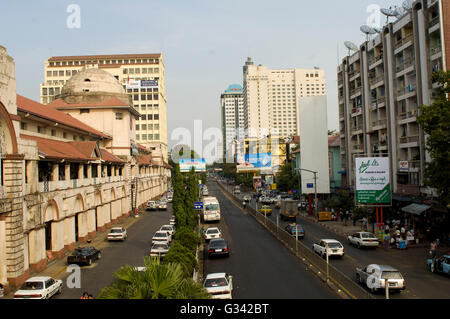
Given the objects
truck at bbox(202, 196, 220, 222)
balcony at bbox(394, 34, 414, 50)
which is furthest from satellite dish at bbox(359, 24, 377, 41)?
truck at bbox(202, 196, 220, 222)

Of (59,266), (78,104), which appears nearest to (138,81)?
(78,104)

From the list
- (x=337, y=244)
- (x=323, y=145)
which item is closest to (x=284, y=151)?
(x=323, y=145)

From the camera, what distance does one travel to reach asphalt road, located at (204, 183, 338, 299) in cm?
1914

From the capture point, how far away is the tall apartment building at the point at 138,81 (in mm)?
110188

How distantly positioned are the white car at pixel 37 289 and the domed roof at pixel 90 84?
43.4 m

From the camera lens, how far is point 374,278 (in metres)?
19.1

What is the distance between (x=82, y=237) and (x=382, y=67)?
130 ft

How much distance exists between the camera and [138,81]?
109438 millimetres

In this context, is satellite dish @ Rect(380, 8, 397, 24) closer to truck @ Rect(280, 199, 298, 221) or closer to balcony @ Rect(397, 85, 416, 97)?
balcony @ Rect(397, 85, 416, 97)

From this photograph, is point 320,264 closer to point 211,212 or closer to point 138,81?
point 211,212

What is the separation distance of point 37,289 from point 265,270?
1243 centimetres

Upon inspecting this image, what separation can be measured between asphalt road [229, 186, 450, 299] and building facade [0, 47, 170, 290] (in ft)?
62.7
